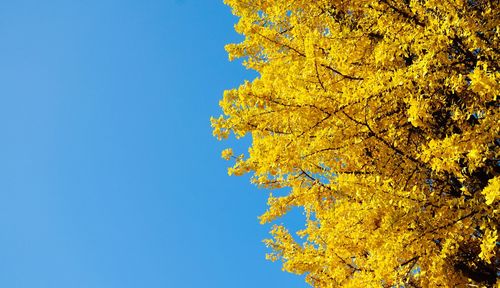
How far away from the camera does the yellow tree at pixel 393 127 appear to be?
3703 millimetres

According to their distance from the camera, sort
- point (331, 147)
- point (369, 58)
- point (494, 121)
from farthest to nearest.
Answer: point (369, 58), point (331, 147), point (494, 121)

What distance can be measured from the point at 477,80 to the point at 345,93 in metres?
0.99

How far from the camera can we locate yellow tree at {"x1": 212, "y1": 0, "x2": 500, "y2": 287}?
3703 mm

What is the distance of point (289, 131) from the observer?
4430 millimetres

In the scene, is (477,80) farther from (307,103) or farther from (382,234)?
(382,234)

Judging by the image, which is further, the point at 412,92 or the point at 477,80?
the point at 412,92

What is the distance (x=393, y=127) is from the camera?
4418 millimetres

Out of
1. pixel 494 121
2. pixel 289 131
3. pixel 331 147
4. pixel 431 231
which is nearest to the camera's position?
pixel 494 121

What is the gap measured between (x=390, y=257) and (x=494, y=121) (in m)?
1.45

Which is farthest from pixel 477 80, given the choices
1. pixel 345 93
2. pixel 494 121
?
pixel 345 93

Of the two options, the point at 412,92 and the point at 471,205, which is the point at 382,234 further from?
the point at 412,92

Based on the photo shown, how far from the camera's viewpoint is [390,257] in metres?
3.98

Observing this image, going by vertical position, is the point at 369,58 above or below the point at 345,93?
above

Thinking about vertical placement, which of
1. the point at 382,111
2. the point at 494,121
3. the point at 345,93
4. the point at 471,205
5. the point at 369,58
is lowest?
the point at 471,205
